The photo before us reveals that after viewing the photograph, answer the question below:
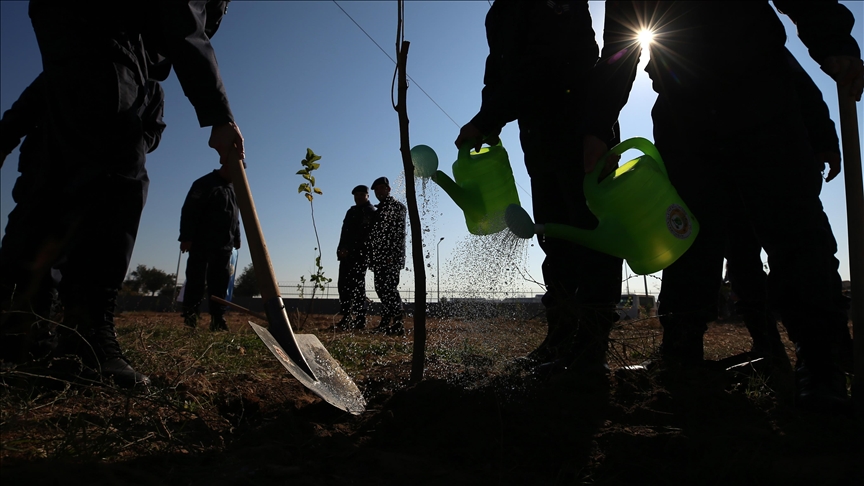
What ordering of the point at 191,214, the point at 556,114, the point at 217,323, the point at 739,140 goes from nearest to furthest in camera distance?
the point at 739,140 → the point at 556,114 → the point at 217,323 → the point at 191,214

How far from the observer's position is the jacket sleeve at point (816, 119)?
7.58ft

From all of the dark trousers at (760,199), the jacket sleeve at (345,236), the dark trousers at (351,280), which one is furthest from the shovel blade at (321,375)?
the jacket sleeve at (345,236)

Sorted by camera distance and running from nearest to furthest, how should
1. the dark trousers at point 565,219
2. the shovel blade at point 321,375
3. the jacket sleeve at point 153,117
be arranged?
the shovel blade at point 321,375 < the jacket sleeve at point 153,117 < the dark trousers at point 565,219

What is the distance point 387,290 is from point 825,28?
122 inches

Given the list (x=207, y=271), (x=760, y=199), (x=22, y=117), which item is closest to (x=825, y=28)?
(x=760, y=199)

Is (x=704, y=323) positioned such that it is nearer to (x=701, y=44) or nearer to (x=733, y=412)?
(x=733, y=412)

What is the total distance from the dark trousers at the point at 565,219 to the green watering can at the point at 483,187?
0.18 m

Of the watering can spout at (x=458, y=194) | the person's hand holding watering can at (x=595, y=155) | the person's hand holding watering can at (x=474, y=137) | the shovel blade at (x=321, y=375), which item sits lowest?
the shovel blade at (x=321, y=375)

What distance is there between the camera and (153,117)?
77.3 inches

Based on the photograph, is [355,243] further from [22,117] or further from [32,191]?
→ [32,191]

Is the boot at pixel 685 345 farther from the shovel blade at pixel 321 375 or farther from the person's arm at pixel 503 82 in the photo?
the shovel blade at pixel 321 375

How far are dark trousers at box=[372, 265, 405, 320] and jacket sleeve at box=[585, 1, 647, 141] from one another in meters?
2.46

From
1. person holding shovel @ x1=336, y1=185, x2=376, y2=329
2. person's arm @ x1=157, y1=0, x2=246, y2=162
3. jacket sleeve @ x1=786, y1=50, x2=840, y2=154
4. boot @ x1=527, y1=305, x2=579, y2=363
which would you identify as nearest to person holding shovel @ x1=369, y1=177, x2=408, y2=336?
person holding shovel @ x1=336, y1=185, x2=376, y2=329

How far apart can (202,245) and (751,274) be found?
4.23 meters
